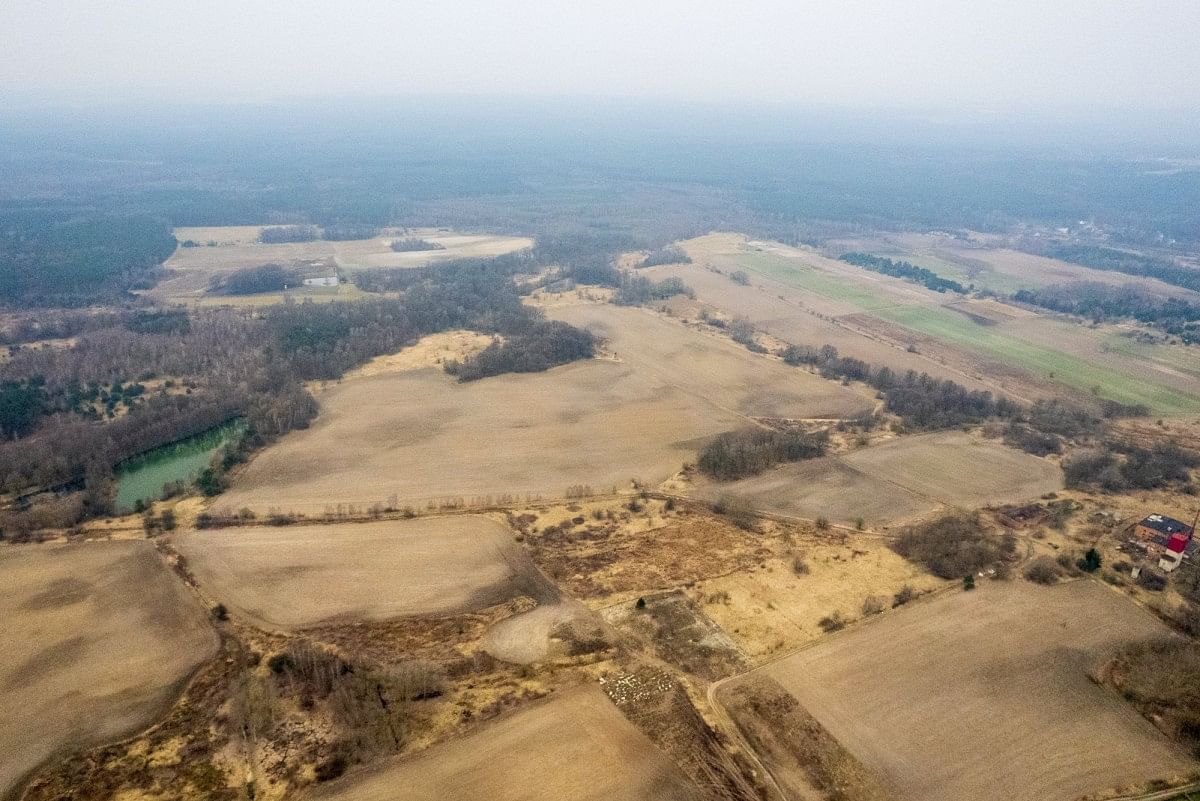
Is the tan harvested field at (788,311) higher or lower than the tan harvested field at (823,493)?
higher

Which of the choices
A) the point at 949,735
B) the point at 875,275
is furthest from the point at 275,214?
the point at 949,735

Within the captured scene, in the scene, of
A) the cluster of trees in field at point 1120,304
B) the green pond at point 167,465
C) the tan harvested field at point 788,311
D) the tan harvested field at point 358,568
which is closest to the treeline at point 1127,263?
the cluster of trees in field at point 1120,304

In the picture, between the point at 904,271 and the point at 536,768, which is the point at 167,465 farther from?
the point at 904,271

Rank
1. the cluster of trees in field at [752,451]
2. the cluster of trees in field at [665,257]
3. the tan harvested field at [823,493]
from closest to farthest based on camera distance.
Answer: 1. the tan harvested field at [823,493]
2. the cluster of trees in field at [752,451]
3. the cluster of trees in field at [665,257]

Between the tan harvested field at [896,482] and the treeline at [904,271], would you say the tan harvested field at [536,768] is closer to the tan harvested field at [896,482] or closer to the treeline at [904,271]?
the tan harvested field at [896,482]

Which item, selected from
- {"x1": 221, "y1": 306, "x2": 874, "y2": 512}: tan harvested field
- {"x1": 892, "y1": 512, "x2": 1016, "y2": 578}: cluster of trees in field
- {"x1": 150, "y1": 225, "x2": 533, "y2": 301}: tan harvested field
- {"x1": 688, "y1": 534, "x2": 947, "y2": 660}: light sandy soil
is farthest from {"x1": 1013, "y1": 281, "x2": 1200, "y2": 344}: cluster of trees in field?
{"x1": 150, "y1": 225, "x2": 533, "y2": 301}: tan harvested field

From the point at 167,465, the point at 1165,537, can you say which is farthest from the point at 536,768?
the point at 167,465
